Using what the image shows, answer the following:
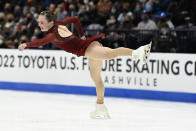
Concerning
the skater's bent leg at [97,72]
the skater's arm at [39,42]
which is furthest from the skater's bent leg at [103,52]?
the skater's arm at [39,42]

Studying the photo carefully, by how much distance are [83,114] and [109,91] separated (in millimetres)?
2438

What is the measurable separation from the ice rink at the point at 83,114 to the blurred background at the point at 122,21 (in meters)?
1.24

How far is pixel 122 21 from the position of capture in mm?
9570

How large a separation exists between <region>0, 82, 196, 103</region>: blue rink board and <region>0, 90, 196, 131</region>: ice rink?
0.92 ft

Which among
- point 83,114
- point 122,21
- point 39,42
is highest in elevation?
point 122,21

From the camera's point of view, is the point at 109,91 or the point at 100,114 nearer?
the point at 100,114

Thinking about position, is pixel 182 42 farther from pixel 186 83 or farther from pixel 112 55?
pixel 112 55

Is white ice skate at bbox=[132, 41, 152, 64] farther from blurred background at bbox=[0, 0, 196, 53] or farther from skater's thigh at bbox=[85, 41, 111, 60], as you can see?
blurred background at bbox=[0, 0, 196, 53]

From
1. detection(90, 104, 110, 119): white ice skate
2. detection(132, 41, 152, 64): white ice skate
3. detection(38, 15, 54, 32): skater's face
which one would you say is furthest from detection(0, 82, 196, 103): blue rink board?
detection(132, 41, 152, 64): white ice skate

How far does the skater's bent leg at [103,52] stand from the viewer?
4.53m

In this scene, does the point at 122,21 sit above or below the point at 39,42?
above

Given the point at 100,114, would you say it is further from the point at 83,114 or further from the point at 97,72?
the point at 97,72

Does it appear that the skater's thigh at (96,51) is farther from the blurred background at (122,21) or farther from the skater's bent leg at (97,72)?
the blurred background at (122,21)

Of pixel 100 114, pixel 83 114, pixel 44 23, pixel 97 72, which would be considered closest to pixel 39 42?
pixel 44 23
